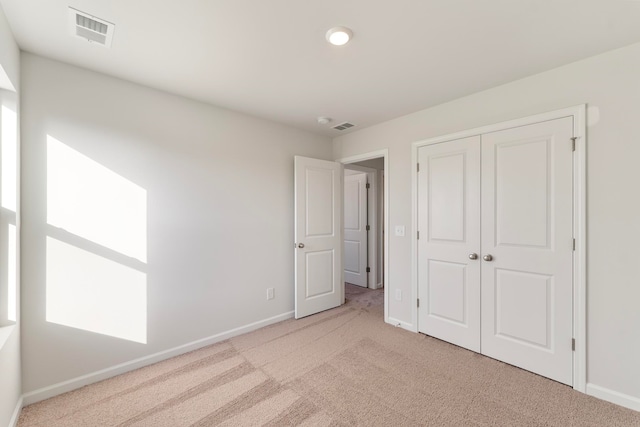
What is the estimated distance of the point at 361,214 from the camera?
15.7 ft

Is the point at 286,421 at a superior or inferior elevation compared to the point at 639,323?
inferior

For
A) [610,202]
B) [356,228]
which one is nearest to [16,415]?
[610,202]

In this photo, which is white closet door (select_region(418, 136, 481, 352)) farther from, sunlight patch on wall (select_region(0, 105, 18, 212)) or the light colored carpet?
sunlight patch on wall (select_region(0, 105, 18, 212))

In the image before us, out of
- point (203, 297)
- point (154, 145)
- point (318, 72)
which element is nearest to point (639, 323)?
point (318, 72)

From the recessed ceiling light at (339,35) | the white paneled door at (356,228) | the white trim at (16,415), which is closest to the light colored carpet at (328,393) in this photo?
the white trim at (16,415)

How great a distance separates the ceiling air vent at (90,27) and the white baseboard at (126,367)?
2403 mm

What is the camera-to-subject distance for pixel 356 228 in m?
4.90

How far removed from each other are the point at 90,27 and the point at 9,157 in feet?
3.15

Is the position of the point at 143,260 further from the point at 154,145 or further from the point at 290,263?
the point at 290,263

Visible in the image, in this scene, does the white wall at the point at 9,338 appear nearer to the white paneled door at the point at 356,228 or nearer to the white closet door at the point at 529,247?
the white closet door at the point at 529,247

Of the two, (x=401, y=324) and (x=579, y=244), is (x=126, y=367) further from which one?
(x=579, y=244)

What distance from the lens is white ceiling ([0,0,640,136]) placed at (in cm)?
145

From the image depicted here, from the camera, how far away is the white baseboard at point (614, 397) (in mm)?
1739

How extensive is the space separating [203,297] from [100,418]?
107 cm
